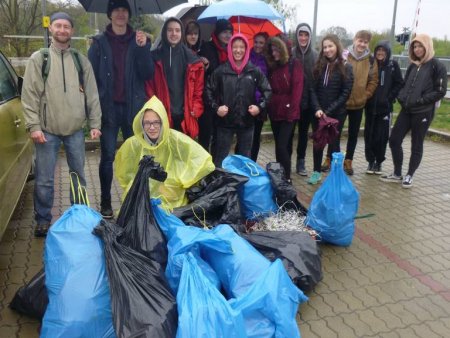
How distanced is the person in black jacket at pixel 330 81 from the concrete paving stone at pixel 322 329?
9.42ft

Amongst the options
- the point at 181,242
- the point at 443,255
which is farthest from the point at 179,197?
the point at 443,255

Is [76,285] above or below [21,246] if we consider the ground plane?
above

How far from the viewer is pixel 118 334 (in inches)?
83.3

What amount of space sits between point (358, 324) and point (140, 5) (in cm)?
345

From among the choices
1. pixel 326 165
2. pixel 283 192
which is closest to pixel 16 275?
pixel 283 192

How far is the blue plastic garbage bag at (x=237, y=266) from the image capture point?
2.66 m

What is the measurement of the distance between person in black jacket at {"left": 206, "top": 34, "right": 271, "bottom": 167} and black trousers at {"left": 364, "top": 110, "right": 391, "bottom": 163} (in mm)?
2037

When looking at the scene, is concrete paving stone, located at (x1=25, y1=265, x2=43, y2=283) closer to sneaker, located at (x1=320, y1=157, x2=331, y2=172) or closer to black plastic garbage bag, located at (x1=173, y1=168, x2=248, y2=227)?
black plastic garbage bag, located at (x1=173, y1=168, x2=248, y2=227)

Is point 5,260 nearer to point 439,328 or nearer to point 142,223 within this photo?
point 142,223

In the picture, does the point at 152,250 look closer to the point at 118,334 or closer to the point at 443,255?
the point at 118,334

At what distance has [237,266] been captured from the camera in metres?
Answer: 2.72

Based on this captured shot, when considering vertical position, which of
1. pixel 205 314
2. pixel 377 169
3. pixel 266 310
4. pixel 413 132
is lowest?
pixel 377 169

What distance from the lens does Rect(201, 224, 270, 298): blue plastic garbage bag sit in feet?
8.72

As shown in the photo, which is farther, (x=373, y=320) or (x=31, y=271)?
(x=31, y=271)
